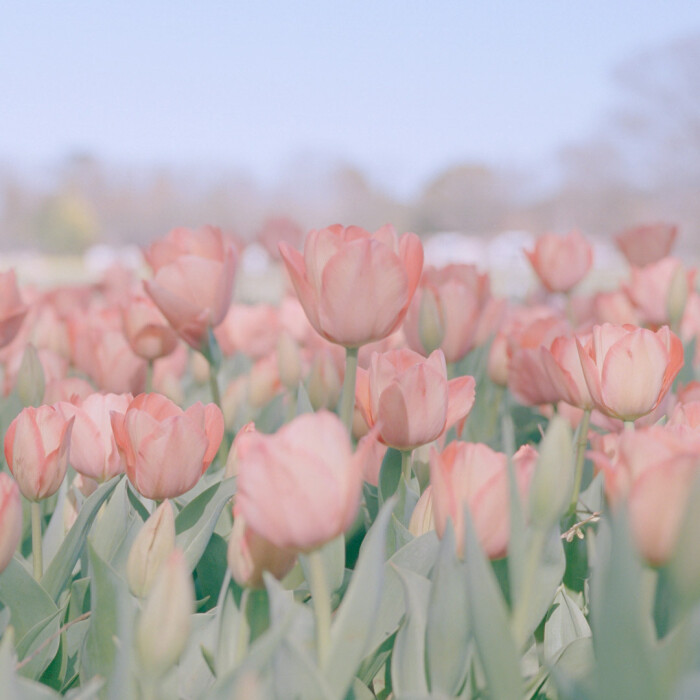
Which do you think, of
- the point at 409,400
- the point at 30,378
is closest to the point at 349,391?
the point at 409,400

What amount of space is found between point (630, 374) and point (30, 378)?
0.82m

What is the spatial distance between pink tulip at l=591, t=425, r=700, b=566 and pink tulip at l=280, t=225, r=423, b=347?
0.31 metres

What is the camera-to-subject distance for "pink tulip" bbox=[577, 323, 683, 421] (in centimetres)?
79

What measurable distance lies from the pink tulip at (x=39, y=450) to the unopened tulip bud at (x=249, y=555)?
25 cm

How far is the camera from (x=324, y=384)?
3.86ft

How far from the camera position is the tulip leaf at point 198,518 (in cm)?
76

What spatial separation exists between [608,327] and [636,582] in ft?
1.36

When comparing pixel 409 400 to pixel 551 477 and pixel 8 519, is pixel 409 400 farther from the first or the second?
pixel 8 519

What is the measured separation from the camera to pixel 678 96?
2631 cm

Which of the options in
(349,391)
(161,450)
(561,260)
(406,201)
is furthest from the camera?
(406,201)

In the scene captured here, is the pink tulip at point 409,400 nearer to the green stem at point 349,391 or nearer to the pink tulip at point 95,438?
the green stem at point 349,391

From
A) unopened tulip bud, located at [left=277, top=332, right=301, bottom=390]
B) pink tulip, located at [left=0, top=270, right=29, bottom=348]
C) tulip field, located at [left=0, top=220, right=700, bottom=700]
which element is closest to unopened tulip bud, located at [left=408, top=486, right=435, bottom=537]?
tulip field, located at [left=0, top=220, right=700, bottom=700]

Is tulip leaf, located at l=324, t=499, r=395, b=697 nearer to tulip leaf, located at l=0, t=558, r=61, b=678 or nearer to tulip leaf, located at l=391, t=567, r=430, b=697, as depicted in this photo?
tulip leaf, located at l=391, t=567, r=430, b=697

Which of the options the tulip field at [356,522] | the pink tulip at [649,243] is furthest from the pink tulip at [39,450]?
the pink tulip at [649,243]
